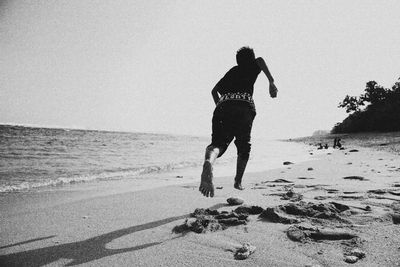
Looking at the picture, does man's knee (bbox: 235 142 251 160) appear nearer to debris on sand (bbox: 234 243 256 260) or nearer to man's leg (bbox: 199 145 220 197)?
man's leg (bbox: 199 145 220 197)

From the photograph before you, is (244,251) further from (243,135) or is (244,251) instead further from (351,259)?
(243,135)

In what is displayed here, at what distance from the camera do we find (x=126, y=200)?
3557 mm

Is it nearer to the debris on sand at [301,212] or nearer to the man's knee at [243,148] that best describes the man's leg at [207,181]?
the debris on sand at [301,212]

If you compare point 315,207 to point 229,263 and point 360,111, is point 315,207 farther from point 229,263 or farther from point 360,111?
point 360,111

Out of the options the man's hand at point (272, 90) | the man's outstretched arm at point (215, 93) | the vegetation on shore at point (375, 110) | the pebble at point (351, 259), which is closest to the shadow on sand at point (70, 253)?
the pebble at point (351, 259)

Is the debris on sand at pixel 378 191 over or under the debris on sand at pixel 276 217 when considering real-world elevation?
over

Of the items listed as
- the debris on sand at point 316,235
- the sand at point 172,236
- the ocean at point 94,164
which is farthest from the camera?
the ocean at point 94,164

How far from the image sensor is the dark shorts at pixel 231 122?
10.4ft

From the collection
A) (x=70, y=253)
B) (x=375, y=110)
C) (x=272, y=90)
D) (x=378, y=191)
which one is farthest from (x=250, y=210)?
(x=375, y=110)

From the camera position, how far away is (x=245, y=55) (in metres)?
3.40

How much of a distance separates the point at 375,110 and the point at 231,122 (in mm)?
57536

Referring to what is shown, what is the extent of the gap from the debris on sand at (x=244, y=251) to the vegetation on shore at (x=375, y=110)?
51894 mm

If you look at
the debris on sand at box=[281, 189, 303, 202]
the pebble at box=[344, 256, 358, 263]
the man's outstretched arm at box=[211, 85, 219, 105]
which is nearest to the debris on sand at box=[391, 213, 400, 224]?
the pebble at box=[344, 256, 358, 263]

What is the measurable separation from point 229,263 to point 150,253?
543mm
